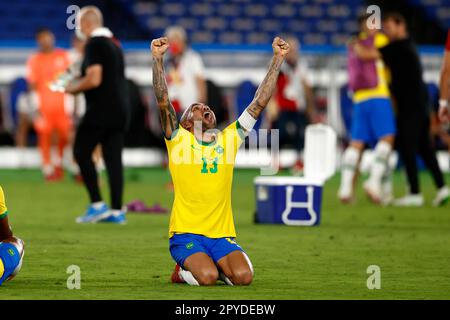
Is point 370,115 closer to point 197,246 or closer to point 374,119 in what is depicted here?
point 374,119

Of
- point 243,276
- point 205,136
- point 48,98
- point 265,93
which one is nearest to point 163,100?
point 205,136

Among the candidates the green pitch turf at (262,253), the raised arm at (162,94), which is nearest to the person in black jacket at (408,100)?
the green pitch turf at (262,253)

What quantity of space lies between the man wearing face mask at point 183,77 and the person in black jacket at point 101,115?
14.6ft

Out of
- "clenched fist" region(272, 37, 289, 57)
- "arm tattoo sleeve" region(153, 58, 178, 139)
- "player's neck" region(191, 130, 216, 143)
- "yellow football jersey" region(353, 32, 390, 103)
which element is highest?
"clenched fist" region(272, 37, 289, 57)

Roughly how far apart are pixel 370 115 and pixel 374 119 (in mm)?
92

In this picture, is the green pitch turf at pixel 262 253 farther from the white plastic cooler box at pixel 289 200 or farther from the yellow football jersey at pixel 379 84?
the yellow football jersey at pixel 379 84

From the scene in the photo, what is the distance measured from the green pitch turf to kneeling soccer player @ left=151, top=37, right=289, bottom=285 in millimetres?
324

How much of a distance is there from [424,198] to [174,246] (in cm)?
918

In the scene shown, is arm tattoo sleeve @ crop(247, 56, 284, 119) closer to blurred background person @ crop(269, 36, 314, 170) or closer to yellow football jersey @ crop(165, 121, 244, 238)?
yellow football jersey @ crop(165, 121, 244, 238)

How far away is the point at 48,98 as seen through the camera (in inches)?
833

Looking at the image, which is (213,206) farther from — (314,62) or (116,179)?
(314,62)

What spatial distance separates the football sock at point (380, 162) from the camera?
52.7 ft

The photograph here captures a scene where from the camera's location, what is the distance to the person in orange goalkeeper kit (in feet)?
68.1

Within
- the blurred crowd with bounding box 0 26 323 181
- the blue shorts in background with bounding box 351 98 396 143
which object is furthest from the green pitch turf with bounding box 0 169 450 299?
the blurred crowd with bounding box 0 26 323 181
